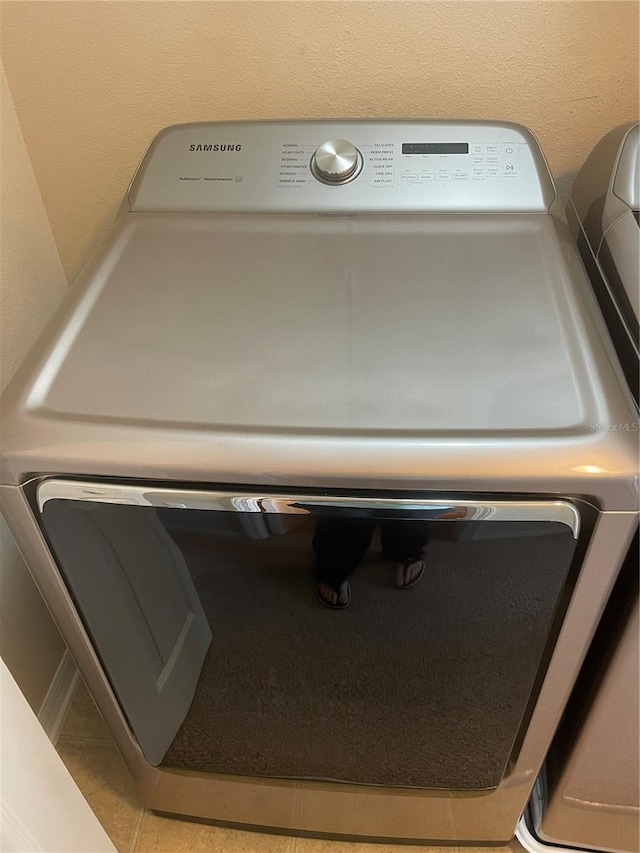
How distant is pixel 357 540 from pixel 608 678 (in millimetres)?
371

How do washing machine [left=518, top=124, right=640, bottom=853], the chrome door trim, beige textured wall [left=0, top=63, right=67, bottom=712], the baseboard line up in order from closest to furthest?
the chrome door trim
washing machine [left=518, top=124, right=640, bottom=853]
beige textured wall [left=0, top=63, right=67, bottom=712]
the baseboard

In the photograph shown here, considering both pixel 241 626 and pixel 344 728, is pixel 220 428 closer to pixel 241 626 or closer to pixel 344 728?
pixel 241 626

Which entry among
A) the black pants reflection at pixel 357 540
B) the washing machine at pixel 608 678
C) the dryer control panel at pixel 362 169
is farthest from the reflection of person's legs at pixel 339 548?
the dryer control panel at pixel 362 169

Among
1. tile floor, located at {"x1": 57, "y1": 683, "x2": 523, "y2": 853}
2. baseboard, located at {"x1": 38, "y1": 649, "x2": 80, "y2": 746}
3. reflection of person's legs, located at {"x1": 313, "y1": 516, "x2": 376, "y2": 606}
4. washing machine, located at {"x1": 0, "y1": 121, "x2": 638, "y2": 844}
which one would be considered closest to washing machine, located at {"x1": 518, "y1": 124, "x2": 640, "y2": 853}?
washing machine, located at {"x1": 0, "y1": 121, "x2": 638, "y2": 844}

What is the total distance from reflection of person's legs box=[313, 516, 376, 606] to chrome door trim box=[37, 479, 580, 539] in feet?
0.08

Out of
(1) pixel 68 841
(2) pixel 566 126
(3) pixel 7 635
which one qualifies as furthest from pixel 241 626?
(2) pixel 566 126

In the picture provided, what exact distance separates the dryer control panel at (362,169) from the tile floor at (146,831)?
3.29ft

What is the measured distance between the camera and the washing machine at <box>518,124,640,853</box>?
83 centimetres

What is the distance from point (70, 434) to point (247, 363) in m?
0.20

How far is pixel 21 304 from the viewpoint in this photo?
1194mm

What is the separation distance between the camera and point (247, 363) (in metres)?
0.80

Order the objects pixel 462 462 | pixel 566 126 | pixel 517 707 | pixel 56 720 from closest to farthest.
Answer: pixel 462 462
pixel 517 707
pixel 566 126
pixel 56 720

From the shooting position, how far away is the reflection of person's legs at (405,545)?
72 cm

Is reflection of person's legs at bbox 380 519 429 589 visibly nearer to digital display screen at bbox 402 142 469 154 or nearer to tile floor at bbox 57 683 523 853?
digital display screen at bbox 402 142 469 154
